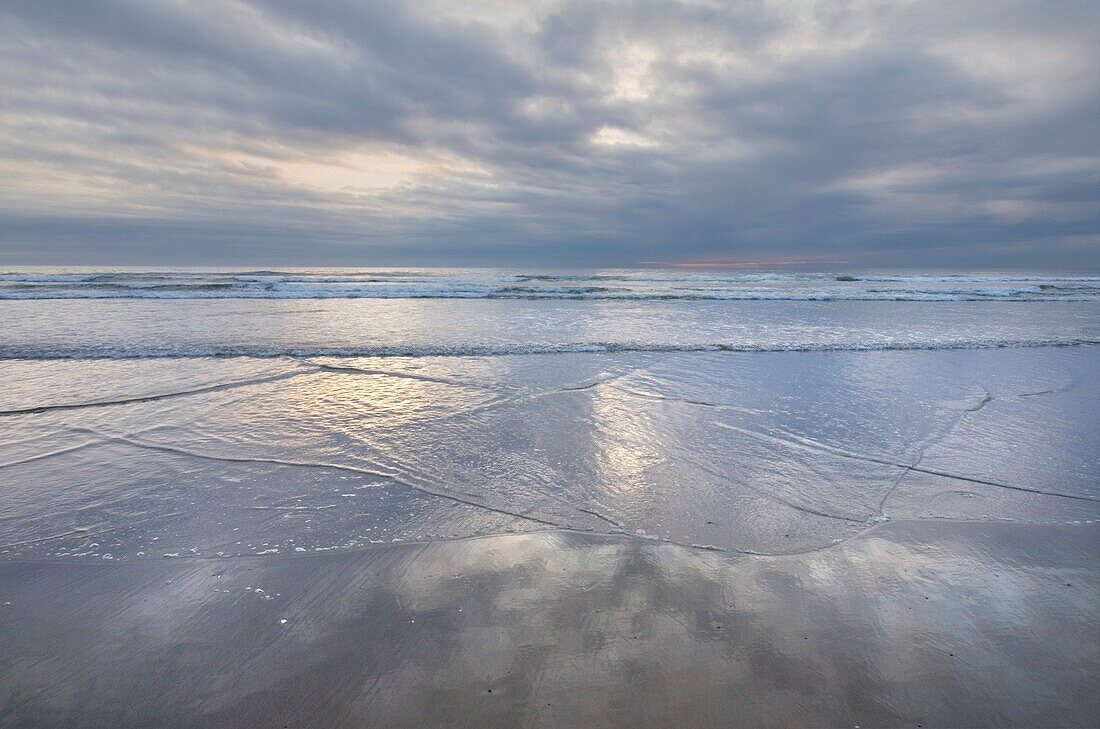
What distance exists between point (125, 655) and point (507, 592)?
153 centimetres

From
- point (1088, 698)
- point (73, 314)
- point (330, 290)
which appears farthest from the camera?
point (330, 290)

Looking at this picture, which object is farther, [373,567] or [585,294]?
[585,294]

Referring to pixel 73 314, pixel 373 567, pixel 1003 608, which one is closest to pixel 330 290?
pixel 73 314

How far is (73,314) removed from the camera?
46.0 ft

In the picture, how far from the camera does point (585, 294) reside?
25.4m

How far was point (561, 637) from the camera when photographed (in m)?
2.06

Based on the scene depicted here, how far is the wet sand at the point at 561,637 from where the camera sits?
1.75m

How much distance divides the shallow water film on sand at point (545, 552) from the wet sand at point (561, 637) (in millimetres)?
12

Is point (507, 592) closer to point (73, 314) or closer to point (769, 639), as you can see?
point (769, 639)

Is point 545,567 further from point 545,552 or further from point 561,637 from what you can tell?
point 561,637

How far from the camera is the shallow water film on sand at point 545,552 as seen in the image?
183 cm

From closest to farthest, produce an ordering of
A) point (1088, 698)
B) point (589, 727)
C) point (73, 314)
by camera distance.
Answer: point (589, 727) < point (1088, 698) < point (73, 314)

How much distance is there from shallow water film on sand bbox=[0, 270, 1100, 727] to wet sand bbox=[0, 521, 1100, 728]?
0.01 m

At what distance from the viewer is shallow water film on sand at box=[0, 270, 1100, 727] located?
1825mm
